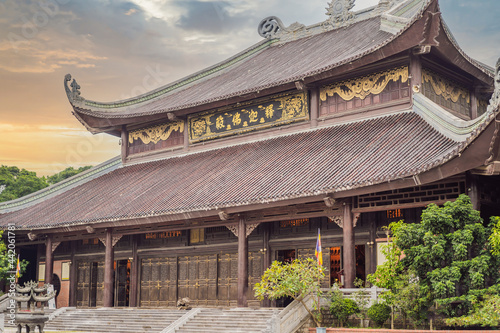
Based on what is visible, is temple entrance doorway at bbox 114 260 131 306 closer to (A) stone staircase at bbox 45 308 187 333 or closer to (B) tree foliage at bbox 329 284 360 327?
(A) stone staircase at bbox 45 308 187 333

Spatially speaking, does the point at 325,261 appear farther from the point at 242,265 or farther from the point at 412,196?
the point at 412,196

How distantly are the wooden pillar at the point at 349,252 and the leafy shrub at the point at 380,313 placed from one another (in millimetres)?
1524

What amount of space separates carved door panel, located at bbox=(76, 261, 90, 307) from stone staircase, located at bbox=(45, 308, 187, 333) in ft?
9.03

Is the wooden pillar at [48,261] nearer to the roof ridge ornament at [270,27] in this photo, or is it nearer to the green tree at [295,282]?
the green tree at [295,282]

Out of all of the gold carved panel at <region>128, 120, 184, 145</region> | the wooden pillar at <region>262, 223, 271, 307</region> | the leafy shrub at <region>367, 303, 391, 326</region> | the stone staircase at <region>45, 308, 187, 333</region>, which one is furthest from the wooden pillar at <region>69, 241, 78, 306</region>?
the leafy shrub at <region>367, 303, 391, 326</region>

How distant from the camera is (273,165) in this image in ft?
69.9

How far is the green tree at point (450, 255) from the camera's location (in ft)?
45.8

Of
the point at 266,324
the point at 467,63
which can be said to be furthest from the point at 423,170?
the point at 467,63

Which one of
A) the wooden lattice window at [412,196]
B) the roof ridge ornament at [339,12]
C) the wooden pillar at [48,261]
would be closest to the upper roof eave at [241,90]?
the roof ridge ornament at [339,12]

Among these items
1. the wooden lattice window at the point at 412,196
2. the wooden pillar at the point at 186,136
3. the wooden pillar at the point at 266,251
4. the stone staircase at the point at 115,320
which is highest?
the wooden pillar at the point at 186,136

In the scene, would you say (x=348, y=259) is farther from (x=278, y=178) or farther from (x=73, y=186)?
(x=73, y=186)

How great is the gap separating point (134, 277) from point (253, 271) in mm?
5779

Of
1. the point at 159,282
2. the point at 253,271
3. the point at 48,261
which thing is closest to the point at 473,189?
the point at 253,271

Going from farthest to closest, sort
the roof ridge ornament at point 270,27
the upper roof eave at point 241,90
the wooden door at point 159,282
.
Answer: the roof ridge ornament at point 270,27 < the wooden door at point 159,282 < the upper roof eave at point 241,90
